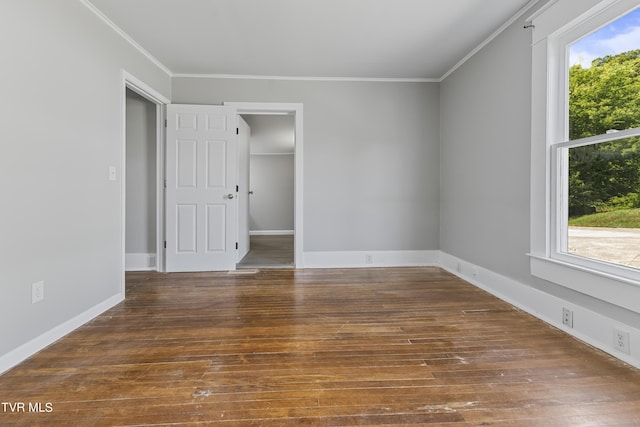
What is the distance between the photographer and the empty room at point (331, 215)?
158 cm

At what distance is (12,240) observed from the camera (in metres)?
1.79

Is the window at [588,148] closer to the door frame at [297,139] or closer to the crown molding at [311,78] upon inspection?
the crown molding at [311,78]

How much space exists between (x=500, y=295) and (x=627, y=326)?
3.67 feet

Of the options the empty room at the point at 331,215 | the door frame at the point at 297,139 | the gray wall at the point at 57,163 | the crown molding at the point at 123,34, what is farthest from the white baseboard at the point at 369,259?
the crown molding at the point at 123,34

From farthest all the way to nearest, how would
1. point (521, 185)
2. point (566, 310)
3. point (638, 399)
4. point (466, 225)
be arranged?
point (466, 225), point (521, 185), point (566, 310), point (638, 399)

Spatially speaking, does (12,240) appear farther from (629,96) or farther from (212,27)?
(629,96)

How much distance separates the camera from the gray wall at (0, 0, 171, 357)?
1.79 metres

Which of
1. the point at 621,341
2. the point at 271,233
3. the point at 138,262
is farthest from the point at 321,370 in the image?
the point at 271,233

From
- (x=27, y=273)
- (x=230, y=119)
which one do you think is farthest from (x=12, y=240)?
(x=230, y=119)

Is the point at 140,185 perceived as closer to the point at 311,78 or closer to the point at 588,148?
the point at 311,78

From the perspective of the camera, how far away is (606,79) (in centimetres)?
199

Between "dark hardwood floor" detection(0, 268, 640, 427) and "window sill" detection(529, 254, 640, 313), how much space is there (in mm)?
340

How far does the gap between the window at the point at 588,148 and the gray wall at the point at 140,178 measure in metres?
4.18

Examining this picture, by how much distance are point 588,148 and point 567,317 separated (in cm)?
118
